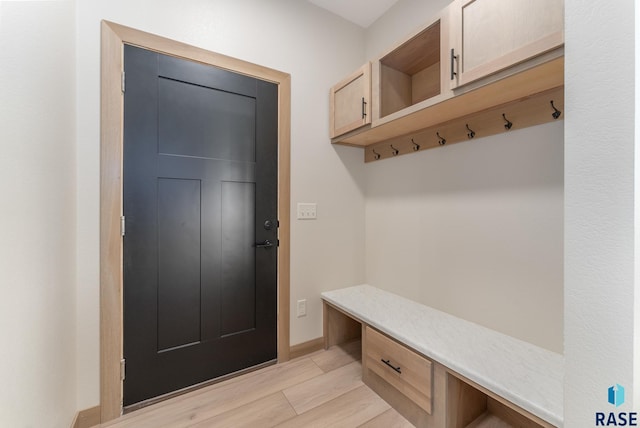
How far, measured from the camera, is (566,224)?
738 mm

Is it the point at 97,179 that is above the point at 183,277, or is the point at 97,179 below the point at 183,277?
above

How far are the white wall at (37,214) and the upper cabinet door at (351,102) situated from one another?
157 centimetres

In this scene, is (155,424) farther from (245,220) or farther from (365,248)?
(365,248)

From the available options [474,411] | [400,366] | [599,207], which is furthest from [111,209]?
[474,411]

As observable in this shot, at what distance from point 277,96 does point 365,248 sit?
1.47 meters

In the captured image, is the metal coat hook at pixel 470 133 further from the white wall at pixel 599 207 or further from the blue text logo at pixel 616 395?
the blue text logo at pixel 616 395

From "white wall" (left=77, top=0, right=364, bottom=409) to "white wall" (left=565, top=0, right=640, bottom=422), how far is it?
1.56 m

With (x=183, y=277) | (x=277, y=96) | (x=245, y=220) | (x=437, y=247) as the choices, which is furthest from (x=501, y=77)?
(x=183, y=277)

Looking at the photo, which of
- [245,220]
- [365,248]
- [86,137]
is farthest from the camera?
[365,248]

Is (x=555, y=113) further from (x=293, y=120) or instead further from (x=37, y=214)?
(x=37, y=214)

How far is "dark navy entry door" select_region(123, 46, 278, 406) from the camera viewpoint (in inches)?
58.4

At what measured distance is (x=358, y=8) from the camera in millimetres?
2150

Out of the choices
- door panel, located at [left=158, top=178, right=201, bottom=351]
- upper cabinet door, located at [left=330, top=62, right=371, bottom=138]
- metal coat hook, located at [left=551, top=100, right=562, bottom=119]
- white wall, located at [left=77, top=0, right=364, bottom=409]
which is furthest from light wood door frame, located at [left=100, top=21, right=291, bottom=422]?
metal coat hook, located at [left=551, top=100, right=562, bottom=119]

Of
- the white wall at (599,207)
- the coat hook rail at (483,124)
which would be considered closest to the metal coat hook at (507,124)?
the coat hook rail at (483,124)
